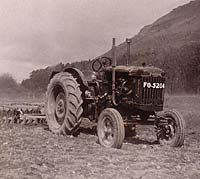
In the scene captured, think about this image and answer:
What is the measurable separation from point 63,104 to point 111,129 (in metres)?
2.50

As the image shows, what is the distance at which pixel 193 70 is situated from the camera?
3297 cm

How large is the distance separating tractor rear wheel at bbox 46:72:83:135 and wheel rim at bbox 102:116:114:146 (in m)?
1.07

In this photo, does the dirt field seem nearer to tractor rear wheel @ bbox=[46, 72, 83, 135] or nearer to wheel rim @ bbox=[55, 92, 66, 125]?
tractor rear wheel @ bbox=[46, 72, 83, 135]

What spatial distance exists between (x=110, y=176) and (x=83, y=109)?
5.48 metres

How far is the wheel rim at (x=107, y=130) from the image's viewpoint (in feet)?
32.5

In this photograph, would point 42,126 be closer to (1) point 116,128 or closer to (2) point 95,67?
(2) point 95,67

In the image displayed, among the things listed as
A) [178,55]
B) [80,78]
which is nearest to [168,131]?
[80,78]

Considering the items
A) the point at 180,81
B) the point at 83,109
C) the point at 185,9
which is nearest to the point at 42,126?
the point at 83,109

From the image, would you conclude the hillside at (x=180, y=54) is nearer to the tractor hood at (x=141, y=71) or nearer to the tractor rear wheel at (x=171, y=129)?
the tractor rear wheel at (x=171, y=129)

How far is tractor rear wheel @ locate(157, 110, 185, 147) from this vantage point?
10281 millimetres

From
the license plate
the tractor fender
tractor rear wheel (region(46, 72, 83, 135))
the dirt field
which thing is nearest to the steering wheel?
the tractor fender

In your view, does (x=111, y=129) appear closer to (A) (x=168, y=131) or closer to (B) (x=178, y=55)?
(A) (x=168, y=131)

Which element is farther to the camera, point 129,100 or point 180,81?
point 180,81

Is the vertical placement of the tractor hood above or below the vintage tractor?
above
